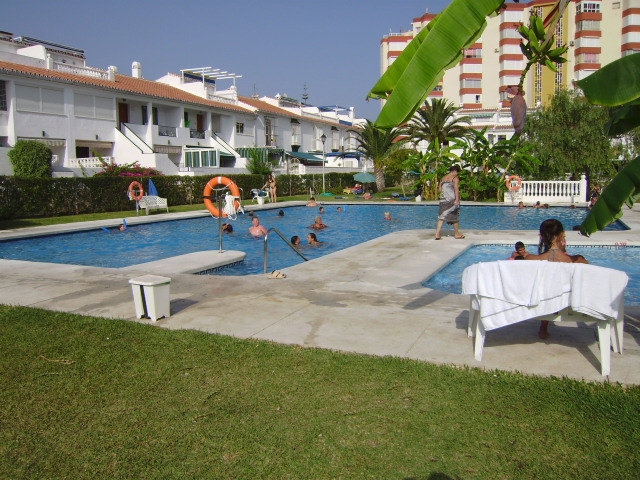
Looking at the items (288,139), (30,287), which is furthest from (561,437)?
(288,139)

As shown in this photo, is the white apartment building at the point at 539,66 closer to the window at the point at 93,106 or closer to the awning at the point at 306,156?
the awning at the point at 306,156

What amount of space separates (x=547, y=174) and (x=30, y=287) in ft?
105

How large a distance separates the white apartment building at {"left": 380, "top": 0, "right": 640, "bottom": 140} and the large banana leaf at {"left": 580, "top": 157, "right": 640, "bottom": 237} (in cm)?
6005

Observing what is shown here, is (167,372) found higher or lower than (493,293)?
lower

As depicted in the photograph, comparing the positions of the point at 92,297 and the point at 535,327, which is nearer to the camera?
the point at 535,327

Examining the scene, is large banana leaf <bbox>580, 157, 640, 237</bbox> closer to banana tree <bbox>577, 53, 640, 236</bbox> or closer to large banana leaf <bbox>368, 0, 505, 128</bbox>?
banana tree <bbox>577, 53, 640, 236</bbox>

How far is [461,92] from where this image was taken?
7925 centimetres

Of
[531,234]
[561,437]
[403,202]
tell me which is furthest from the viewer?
[403,202]

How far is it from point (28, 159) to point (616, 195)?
31855 mm

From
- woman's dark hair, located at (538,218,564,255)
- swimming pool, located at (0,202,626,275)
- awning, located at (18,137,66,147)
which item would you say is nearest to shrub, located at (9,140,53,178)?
awning, located at (18,137,66,147)

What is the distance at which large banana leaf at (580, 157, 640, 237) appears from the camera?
434cm

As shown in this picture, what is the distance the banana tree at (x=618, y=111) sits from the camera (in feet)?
11.2

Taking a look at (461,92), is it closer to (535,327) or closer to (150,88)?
(150,88)

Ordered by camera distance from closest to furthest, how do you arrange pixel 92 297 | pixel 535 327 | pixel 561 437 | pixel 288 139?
pixel 561 437, pixel 535 327, pixel 92 297, pixel 288 139
